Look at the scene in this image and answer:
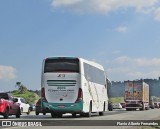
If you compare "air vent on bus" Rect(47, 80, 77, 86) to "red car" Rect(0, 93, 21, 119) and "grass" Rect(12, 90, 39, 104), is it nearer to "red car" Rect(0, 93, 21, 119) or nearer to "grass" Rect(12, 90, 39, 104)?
"red car" Rect(0, 93, 21, 119)

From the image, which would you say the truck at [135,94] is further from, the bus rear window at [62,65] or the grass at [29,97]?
the grass at [29,97]

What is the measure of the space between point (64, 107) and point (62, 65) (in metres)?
2.68

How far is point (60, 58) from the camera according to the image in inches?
1193

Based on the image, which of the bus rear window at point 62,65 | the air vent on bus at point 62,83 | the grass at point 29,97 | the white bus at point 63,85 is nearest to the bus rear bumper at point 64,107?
the white bus at point 63,85

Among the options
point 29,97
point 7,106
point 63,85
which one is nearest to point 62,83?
point 63,85

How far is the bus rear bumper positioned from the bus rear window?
2119 millimetres

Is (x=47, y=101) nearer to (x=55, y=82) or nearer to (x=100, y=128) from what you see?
(x=55, y=82)

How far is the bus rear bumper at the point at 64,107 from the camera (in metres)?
29.9

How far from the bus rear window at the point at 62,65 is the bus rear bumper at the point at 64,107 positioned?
2.12m

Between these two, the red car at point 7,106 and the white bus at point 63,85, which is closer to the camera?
the red car at point 7,106

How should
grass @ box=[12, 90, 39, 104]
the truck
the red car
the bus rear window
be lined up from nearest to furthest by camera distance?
the red car → the bus rear window → the truck → grass @ box=[12, 90, 39, 104]

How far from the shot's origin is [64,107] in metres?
29.9

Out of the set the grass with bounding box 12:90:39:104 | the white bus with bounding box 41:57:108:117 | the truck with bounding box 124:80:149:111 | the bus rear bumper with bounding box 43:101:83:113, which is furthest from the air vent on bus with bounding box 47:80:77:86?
the grass with bounding box 12:90:39:104

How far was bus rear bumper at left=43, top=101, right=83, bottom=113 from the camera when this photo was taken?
98.1 feet
